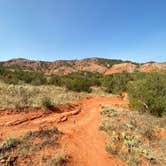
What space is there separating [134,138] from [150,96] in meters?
6.03

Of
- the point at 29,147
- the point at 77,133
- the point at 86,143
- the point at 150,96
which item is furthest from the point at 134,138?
the point at 150,96

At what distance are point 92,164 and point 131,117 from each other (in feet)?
19.2

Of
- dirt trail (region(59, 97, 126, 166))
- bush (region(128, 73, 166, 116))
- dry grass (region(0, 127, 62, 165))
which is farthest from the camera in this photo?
bush (region(128, 73, 166, 116))

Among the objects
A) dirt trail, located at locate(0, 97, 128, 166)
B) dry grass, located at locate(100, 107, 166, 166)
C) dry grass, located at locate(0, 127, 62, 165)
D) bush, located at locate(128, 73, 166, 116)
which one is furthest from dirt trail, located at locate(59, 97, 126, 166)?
bush, located at locate(128, 73, 166, 116)

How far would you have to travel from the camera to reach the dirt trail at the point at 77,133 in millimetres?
8344

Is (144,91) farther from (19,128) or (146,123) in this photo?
(19,128)

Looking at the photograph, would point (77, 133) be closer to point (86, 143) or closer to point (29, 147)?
point (86, 143)

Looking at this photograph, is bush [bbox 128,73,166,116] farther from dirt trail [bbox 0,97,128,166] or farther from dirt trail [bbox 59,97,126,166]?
dirt trail [bbox 59,97,126,166]

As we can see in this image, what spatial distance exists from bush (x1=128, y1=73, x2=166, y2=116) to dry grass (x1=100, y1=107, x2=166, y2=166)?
176 centimetres

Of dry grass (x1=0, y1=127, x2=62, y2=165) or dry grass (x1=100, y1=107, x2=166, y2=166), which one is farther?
dry grass (x1=100, y1=107, x2=166, y2=166)

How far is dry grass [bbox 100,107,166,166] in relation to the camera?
8.71m

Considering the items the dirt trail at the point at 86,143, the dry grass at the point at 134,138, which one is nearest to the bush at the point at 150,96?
the dry grass at the point at 134,138

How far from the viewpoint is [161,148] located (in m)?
9.87

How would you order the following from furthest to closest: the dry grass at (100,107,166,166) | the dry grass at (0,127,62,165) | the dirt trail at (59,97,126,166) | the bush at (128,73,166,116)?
the bush at (128,73,166,116) → the dry grass at (100,107,166,166) → the dirt trail at (59,97,126,166) → the dry grass at (0,127,62,165)
